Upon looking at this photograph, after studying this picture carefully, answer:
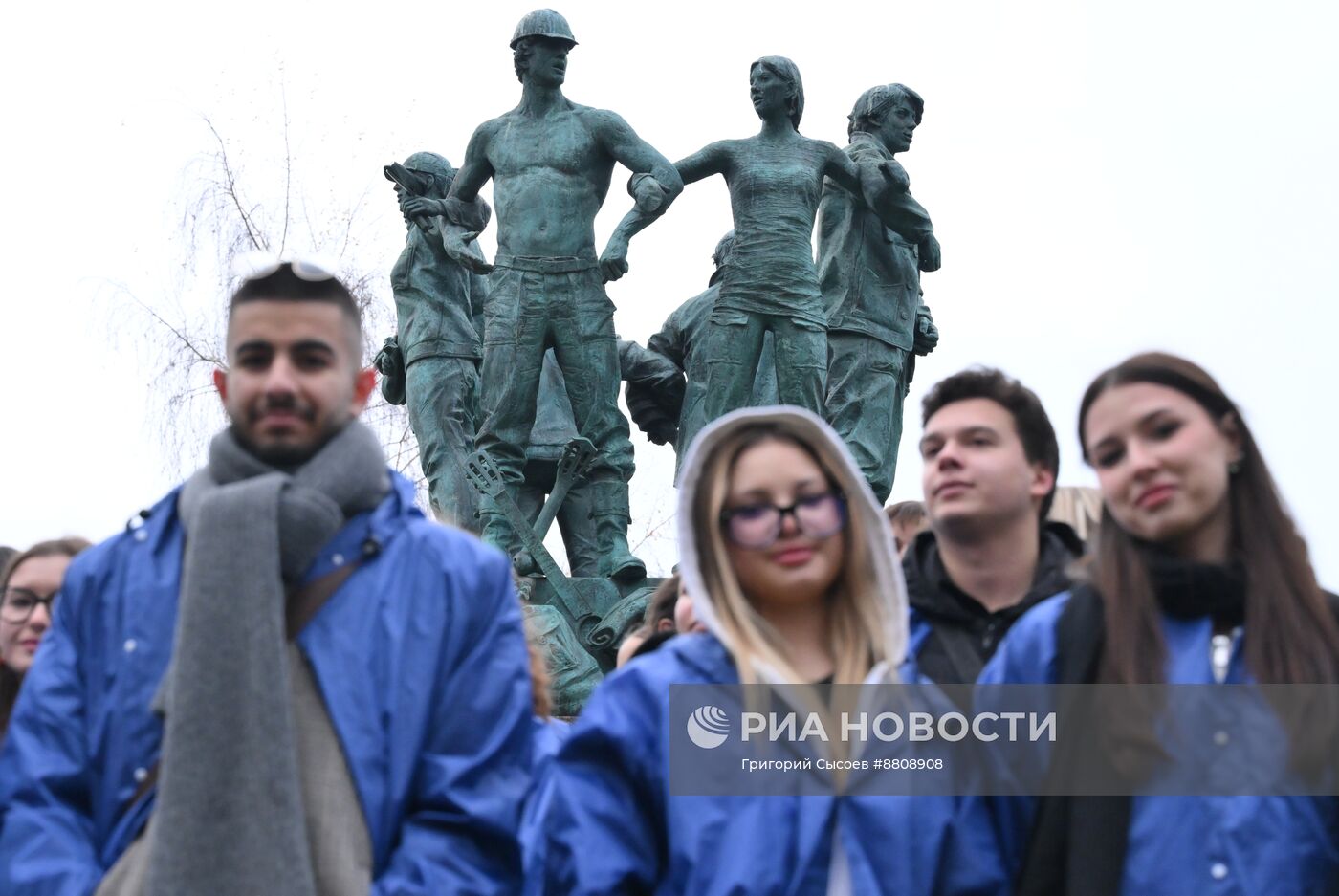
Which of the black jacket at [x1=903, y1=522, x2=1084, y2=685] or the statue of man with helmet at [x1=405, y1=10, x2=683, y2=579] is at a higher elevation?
the statue of man with helmet at [x1=405, y1=10, x2=683, y2=579]

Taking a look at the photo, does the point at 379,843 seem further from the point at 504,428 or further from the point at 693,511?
the point at 504,428

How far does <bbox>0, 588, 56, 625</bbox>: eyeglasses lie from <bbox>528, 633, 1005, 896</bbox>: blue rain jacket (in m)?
1.66

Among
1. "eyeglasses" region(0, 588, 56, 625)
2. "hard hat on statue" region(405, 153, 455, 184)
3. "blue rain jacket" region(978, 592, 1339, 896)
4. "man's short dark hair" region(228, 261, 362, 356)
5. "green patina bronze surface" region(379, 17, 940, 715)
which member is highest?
"hard hat on statue" region(405, 153, 455, 184)

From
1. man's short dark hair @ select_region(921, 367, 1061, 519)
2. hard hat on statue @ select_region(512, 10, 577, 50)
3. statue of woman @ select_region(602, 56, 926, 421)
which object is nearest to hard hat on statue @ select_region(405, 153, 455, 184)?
hard hat on statue @ select_region(512, 10, 577, 50)

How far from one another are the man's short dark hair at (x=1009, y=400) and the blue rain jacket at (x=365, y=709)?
3.66ft

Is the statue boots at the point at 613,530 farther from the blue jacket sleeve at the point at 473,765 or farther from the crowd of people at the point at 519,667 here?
the blue jacket sleeve at the point at 473,765

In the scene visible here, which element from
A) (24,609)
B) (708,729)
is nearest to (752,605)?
(708,729)

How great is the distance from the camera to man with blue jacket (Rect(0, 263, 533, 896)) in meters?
3.19

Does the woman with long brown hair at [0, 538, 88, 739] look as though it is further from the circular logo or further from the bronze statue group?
the circular logo

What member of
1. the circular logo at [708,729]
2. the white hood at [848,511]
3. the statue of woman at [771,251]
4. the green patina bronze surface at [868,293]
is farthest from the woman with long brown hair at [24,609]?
the green patina bronze surface at [868,293]

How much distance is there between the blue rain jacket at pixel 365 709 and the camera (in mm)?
3242

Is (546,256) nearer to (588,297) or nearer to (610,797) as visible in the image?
(588,297)

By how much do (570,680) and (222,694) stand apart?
26.9 feet

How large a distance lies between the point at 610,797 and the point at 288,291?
1.01 metres
